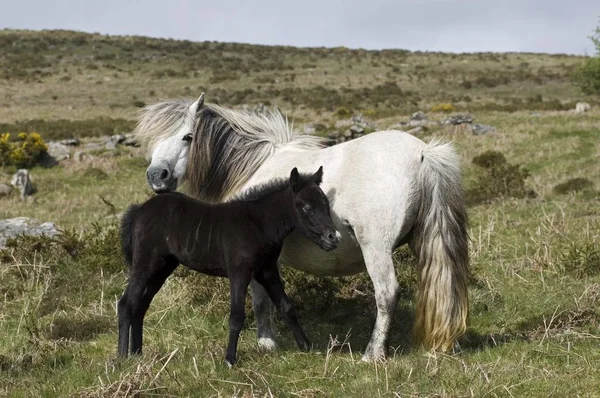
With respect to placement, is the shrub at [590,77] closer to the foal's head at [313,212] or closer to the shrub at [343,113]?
the shrub at [343,113]

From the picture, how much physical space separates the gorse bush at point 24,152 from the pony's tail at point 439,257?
17359mm

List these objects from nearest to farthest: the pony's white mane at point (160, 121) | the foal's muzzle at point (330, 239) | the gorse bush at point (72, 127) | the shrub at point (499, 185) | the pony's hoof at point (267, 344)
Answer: the foal's muzzle at point (330, 239), the pony's hoof at point (267, 344), the pony's white mane at point (160, 121), the shrub at point (499, 185), the gorse bush at point (72, 127)

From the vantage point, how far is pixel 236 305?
545 cm

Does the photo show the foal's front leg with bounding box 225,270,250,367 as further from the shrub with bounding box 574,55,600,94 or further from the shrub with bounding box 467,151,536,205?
the shrub with bounding box 574,55,600,94

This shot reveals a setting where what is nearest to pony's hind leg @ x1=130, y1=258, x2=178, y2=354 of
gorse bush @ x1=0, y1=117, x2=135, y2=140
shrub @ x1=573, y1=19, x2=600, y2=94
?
gorse bush @ x1=0, y1=117, x2=135, y2=140

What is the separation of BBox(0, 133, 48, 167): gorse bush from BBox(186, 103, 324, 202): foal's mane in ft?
50.1

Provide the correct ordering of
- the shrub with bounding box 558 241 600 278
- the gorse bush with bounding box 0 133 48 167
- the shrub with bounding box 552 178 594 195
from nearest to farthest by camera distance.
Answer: the shrub with bounding box 558 241 600 278, the shrub with bounding box 552 178 594 195, the gorse bush with bounding box 0 133 48 167

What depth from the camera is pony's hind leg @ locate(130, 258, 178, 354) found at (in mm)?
5949

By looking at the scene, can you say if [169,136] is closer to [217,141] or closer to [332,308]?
[217,141]

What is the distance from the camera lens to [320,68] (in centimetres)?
6097

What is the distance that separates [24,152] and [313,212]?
56.8 feet

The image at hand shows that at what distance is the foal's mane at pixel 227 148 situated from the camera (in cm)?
675

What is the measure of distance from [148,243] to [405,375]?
2450 mm

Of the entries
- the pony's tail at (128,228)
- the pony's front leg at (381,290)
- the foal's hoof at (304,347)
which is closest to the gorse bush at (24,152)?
the pony's tail at (128,228)
